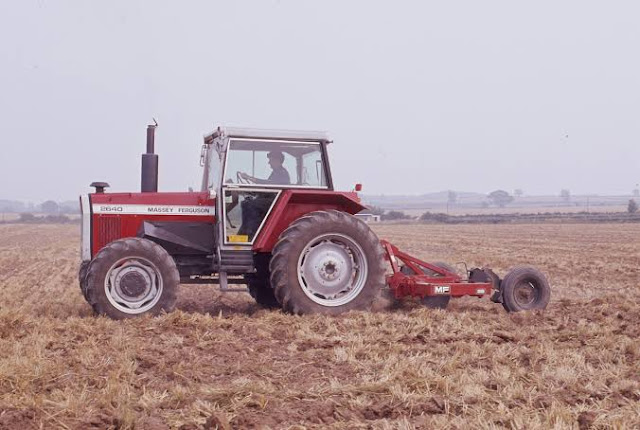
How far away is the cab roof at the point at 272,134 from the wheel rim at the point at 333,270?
1.23 meters

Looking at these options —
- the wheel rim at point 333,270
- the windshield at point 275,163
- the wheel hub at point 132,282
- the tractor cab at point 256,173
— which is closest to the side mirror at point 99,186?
the tractor cab at point 256,173

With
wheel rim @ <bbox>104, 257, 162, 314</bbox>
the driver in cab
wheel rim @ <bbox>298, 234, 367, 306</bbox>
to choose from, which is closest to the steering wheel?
the driver in cab

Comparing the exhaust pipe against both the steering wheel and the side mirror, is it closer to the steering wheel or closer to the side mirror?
the side mirror

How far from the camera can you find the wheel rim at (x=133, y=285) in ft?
28.5

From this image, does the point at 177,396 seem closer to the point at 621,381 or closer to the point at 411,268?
the point at 621,381

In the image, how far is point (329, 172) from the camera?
959 centimetres

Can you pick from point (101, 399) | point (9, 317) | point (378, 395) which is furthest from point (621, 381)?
point (9, 317)

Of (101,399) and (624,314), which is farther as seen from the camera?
(624,314)

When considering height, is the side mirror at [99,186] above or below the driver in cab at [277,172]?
below

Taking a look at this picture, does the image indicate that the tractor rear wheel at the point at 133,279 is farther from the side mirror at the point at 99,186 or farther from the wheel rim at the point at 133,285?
the side mirror at the point at 99,186

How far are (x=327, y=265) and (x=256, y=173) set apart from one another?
1375mm

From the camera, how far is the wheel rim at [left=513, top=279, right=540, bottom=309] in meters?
10.1

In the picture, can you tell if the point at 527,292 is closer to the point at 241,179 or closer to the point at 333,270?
the point at 333,270

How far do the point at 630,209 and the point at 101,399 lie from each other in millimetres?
68509
